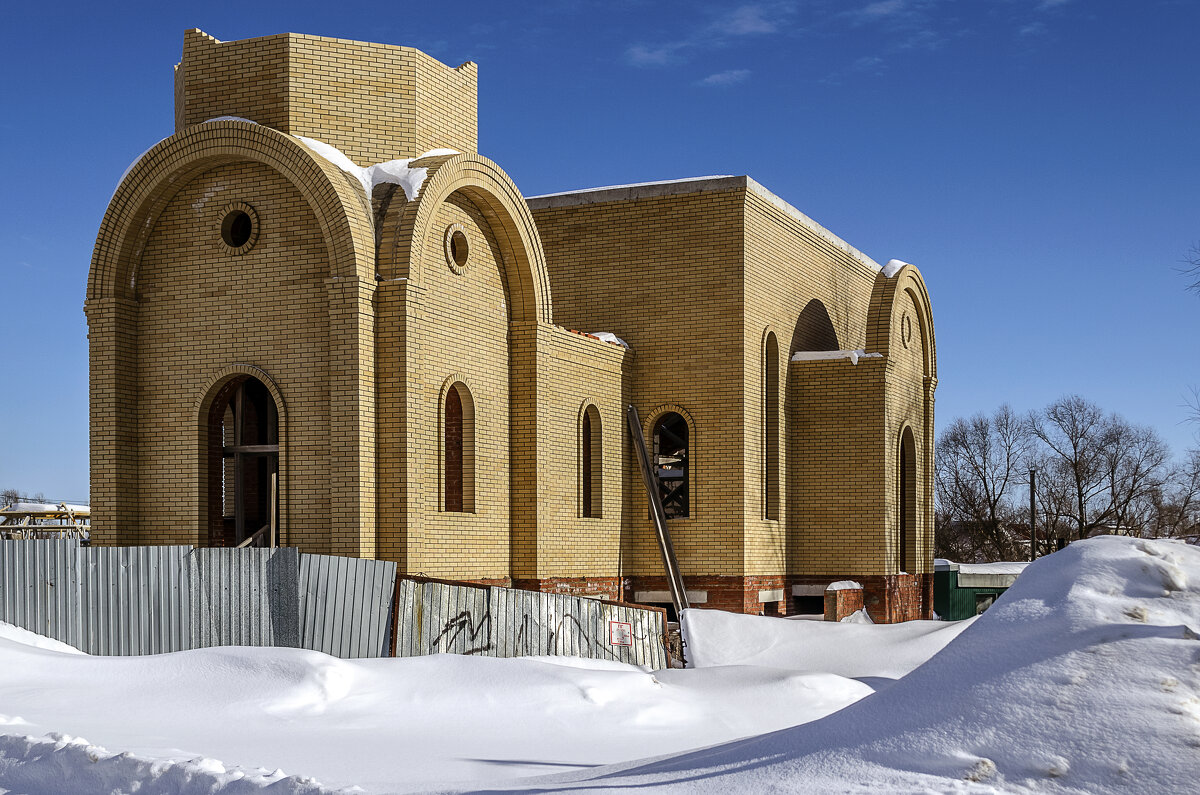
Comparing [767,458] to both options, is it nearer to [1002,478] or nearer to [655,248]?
[655,248]

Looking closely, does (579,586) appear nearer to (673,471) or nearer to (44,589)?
(673,471)

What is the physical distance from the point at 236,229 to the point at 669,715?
26.5 feet

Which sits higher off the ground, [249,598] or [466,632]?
[249,598]

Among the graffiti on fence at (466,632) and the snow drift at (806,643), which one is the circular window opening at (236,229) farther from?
the snow drift at (806,643)

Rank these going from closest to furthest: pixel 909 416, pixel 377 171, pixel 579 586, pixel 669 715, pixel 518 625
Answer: pixel 669 715 → pixel 518 625 → pixel 377 171 → pixel 579 586 → pixel 909 416

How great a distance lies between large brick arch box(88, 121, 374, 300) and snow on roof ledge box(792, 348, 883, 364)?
930cm

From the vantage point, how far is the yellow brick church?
45.1 ft

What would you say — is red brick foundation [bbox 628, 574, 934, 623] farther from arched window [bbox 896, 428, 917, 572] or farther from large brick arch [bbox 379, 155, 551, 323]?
large brick arch [bbox 379, 155, 551, 323]

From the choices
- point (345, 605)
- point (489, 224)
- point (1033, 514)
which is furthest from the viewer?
point (1033, 514)

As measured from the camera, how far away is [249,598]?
40.7 ft

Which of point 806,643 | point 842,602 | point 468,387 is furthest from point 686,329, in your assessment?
point 806,643

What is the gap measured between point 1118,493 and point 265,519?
48.6m

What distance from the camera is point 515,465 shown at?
1606cm

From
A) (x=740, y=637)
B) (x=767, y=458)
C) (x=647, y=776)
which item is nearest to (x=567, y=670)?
(x=740, y=637)
